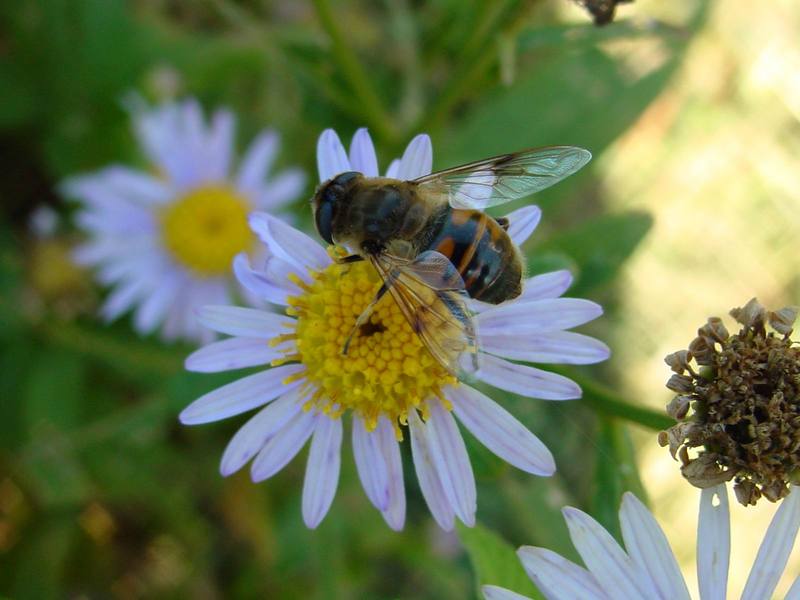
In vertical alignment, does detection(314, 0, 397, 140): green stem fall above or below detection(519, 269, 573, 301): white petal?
above

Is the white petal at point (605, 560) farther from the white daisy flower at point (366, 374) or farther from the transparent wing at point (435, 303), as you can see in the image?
the transparent wing at point (435, 303)

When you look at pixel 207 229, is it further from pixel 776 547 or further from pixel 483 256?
pixel 776 547

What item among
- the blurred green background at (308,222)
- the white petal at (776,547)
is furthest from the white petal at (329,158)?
the white petal at (776,547)

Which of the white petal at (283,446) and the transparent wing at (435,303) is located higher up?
the transparent wing at (435,303)

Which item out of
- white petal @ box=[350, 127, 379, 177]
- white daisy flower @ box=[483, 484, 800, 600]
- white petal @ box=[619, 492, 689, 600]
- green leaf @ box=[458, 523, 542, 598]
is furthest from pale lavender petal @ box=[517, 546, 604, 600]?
white petal @ box=[350, 127, 379, 177]

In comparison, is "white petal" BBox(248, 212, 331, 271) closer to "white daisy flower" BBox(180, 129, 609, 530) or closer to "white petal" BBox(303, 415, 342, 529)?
"white daisy flower" BBox(180, 129, 609, 530)

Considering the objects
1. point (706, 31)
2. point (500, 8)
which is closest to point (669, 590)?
point (500, 8)
